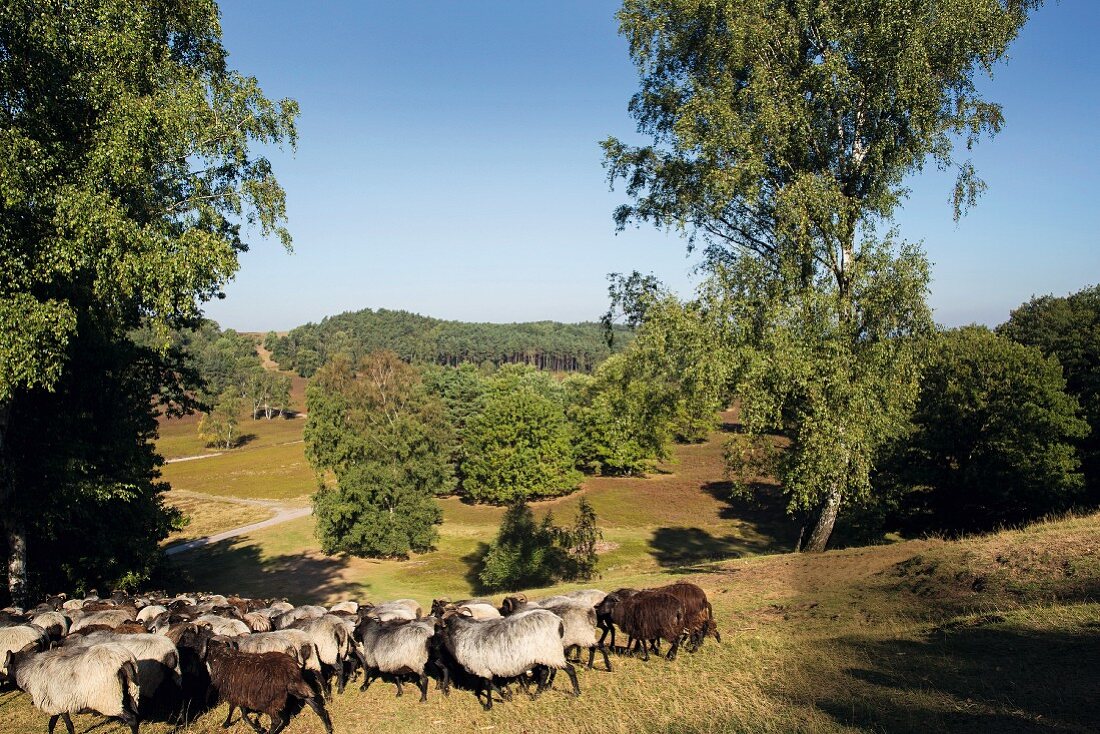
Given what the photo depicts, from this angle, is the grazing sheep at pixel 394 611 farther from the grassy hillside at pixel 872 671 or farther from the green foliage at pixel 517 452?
the green foliage at pixel 517 452

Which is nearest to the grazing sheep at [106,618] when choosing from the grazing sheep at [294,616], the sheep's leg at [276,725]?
the grazing sheep at [294,616]

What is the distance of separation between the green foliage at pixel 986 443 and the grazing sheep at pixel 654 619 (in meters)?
29.9

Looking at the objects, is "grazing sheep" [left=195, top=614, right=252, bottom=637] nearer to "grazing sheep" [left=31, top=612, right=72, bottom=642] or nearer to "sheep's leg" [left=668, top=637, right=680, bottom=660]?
"grazing sheep" [left=31, top=612, right=72, bottom=642]

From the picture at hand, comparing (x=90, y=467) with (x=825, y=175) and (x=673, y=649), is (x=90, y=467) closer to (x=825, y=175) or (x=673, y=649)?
(x=673, y=649)

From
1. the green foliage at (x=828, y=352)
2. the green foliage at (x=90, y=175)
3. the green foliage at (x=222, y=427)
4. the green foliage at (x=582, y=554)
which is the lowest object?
the green foliage at (x=582, y=554)

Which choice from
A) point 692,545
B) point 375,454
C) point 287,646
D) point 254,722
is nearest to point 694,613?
point 287,646

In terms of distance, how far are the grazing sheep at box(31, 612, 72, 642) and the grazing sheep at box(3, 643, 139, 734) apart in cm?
375

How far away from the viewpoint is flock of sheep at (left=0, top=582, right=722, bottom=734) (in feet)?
35.9

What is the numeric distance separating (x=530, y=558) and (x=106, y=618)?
22.9m

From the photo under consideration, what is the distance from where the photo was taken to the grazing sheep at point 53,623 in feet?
47.6

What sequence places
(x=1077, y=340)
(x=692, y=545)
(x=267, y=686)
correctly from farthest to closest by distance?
(x=1077, y=340), (x=692, y=545), (x=267, y=686)

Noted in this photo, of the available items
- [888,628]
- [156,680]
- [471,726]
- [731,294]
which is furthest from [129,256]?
[888,628]

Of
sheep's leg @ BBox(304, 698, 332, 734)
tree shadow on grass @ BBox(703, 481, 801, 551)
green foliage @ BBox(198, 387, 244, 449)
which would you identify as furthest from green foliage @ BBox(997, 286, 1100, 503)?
green foliage @ BBox(198, 387, 244, 449)

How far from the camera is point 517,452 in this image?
71.9 metres
